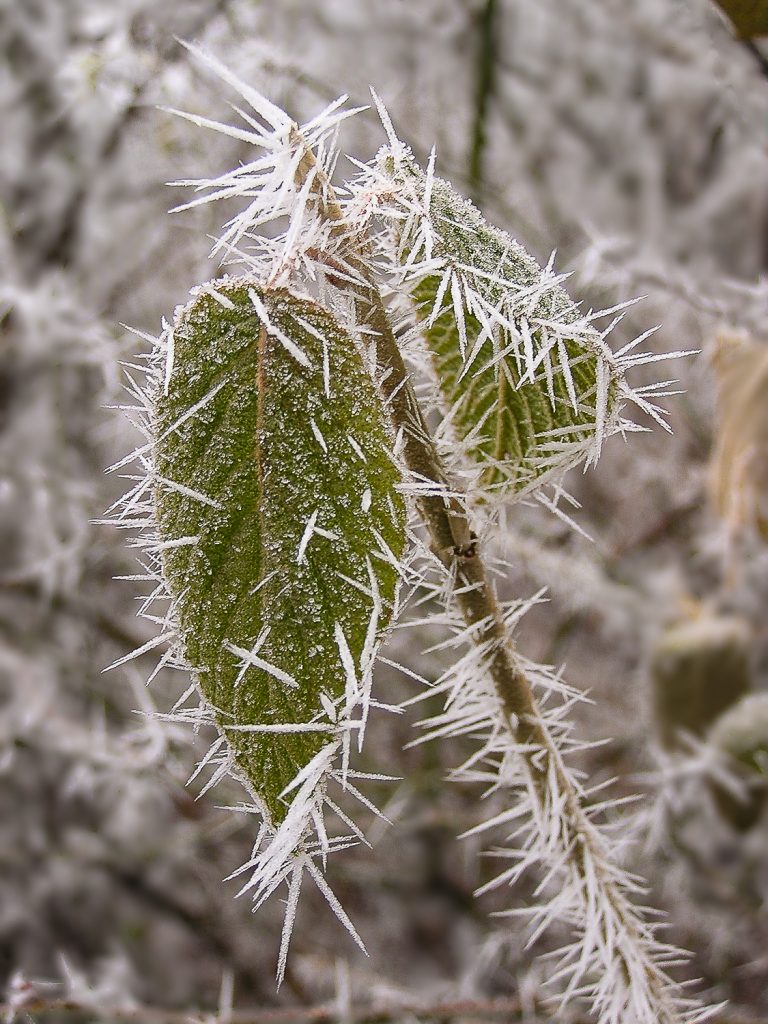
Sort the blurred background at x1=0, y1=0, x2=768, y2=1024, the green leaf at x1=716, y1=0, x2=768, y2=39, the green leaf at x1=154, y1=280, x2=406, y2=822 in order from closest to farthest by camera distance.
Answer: the green leaf at x1=154, y1=280, x2=406, y2=822 < the green leaf at x1=716, y1=0, x2=768, y2=39 < the blurred background at x1=0, y1=0, x2=768, y2=1024

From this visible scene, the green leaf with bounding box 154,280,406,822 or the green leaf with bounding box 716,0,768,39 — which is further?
the green leaf with bounding box 716,0,768,39

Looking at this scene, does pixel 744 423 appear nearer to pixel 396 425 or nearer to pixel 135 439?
pixel 396 425

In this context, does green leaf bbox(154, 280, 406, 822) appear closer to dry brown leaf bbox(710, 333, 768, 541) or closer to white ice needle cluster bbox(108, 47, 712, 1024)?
white ice needle cluster bbox(108, 47, 712, 1024)

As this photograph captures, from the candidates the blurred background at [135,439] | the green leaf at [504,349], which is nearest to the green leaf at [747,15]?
the green leaf at [504,349]

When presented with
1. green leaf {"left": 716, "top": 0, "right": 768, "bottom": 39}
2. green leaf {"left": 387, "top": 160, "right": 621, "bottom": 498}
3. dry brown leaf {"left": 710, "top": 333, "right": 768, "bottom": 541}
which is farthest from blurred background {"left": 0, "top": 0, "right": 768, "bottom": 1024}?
green leaf {"left": 387, "top": 160, "right": 621, "bottom": 498}

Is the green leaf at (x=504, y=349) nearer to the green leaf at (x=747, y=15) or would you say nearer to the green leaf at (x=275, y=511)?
the green leaf at (x=275, y=511)

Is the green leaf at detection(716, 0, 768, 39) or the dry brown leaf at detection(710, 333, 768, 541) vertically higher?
the green leaf at detection(716, 0, 768, 39)

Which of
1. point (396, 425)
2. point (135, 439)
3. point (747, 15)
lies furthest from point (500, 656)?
point (135, 439)
